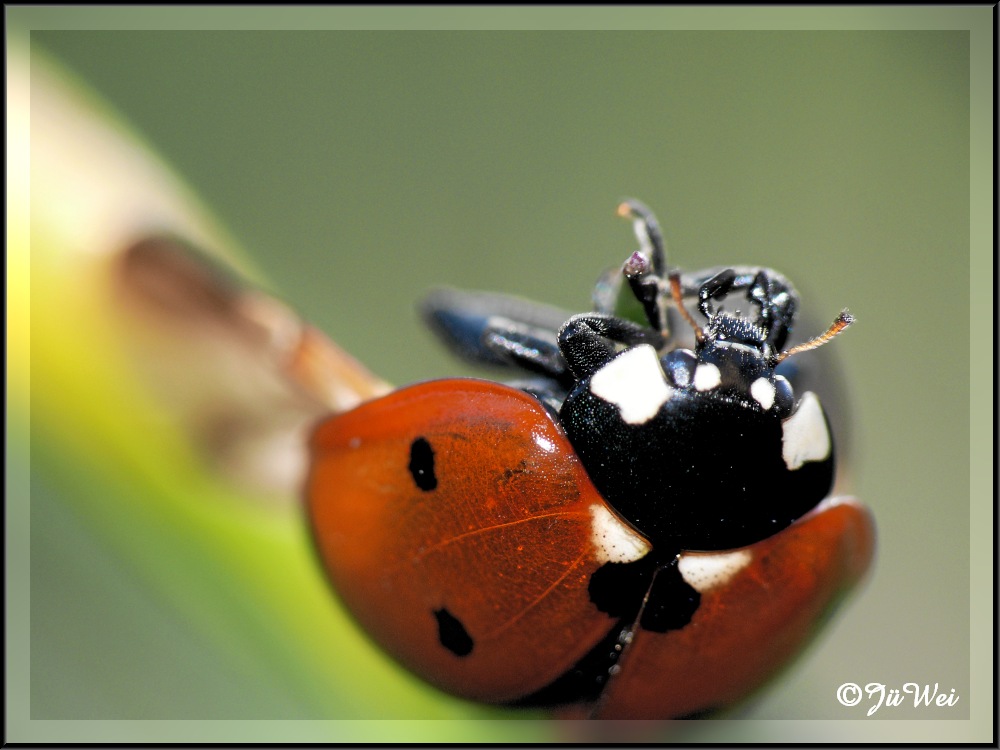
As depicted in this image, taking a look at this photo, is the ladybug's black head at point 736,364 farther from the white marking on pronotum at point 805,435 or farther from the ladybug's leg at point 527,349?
the ladybug's leg at point 527,349

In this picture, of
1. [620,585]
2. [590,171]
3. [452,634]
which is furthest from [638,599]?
[590,171]

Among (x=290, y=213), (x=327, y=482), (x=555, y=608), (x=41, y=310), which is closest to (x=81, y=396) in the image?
(x=41, y=310)

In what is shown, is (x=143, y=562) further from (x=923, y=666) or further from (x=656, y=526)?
(x=923, y=666)

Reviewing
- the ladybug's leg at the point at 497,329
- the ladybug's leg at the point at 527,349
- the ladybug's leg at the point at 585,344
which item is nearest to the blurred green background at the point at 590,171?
the ladybug's leg at the point at 497,329

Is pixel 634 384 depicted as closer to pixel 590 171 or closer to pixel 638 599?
pixel 638 599

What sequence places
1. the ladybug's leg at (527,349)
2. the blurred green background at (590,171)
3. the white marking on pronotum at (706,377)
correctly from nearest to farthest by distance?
the white marking on pronotum at (706,377), the ladybug's leg at (527,349), the blurred green background at (590,171)

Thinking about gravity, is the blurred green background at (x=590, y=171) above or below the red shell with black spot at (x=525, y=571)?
above

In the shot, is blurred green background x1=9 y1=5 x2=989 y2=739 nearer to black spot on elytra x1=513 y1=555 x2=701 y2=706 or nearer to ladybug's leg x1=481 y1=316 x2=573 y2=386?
ladybug's leg x1=481 y1=316 x2=573 y2=386

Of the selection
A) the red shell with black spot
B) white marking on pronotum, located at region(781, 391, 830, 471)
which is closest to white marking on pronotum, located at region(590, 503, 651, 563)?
the red shell with black spot
